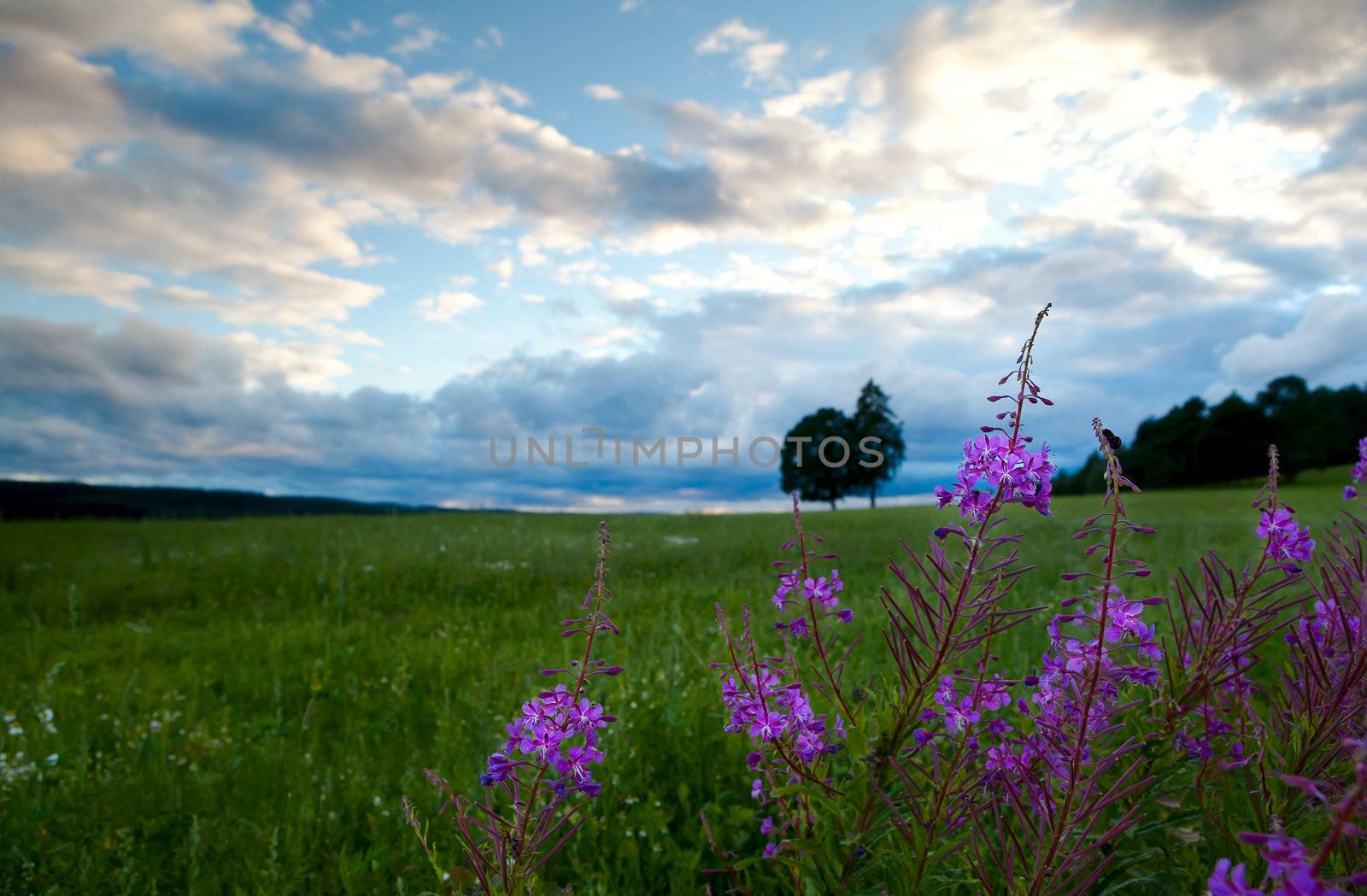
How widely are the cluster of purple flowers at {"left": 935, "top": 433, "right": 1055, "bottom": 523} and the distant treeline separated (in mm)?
64173

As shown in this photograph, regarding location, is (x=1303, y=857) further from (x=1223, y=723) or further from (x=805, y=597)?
(x=1223, y=723)

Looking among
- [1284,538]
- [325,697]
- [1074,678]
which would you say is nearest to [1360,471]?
[1284,538]

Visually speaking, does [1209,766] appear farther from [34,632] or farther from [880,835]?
[34,632]

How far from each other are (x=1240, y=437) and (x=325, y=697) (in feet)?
238

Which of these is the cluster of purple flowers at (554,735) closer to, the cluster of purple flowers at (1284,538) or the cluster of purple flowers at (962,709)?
the cluster of purple flowers at (962,709)

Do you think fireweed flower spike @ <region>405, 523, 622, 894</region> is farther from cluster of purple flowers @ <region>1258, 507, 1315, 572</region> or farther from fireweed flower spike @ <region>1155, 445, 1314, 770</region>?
cluster of purple flowers @ <region>1258, 507, 1315, 572</region>

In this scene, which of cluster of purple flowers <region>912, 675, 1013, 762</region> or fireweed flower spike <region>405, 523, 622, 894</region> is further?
cluster of purple flowers <region>912, 675, 1013, 762</region>

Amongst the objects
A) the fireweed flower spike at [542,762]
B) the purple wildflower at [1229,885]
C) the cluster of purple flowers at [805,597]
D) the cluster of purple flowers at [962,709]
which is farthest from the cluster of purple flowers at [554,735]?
the purple wildflower at [1229,885]

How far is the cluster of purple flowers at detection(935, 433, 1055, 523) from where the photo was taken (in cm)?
186

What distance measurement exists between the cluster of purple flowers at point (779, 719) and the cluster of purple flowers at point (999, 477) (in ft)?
2.67

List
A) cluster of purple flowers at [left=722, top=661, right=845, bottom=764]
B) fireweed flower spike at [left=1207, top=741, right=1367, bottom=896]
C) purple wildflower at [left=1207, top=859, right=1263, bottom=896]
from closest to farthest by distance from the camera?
fireweed flower spike at [left=1207, top=741, right=1367, bottom=896]
purple wildflower at [left=1207, top=859, right=1263, bottom=896]
cluster of purple flowers at [left=722, top=661, right=845, bottom=764]

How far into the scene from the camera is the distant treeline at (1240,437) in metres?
61.0

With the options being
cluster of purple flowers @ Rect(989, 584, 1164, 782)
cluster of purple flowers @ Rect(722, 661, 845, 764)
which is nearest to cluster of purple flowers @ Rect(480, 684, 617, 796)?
cluster of purple flowers @ Rect(722, 661, 845, 764)

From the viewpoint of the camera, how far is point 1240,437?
61.3m
